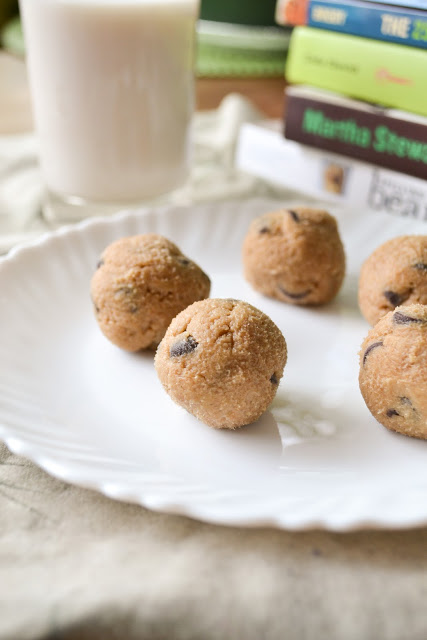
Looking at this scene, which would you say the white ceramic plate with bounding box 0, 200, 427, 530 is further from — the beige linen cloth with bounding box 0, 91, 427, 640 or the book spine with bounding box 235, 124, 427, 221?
the book spine with bounding box 235, 124, 427, 221

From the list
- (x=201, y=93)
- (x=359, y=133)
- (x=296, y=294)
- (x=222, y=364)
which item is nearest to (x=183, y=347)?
(x=222, y=364)

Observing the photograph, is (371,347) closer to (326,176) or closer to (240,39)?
(326,176)

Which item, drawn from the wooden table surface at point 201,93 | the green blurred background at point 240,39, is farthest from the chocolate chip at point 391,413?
the green blurred background at point 240,39

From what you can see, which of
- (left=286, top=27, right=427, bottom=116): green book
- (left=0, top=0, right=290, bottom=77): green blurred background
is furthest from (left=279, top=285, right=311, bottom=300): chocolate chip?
(left=0, top=0, right=290, bottom=77): green blurred background

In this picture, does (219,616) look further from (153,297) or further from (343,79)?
(343,79)

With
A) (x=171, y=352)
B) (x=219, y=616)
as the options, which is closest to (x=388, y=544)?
(x=219, y=616)

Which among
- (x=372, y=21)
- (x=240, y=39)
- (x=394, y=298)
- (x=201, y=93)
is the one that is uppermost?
(x=372, y=21)

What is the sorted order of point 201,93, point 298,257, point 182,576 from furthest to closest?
1. point 201,93
2. point 298,257
3. point 182,576
